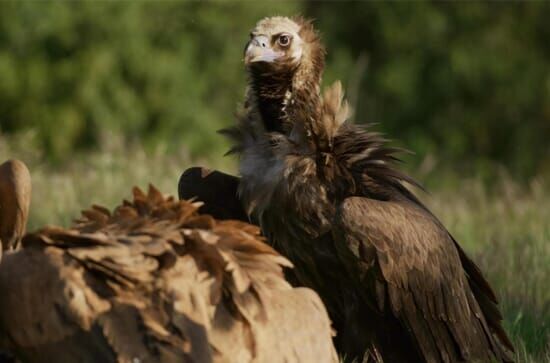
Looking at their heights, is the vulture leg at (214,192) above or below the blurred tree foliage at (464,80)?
above

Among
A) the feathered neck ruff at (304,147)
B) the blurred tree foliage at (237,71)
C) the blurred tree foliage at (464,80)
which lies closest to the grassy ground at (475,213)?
the feathered neck ruff at (304,147)

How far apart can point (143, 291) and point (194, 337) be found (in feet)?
0.69

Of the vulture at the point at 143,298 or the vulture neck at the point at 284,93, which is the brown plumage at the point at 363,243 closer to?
the vulture neck at the point at 284,93

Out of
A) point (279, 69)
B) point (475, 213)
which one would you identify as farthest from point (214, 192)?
point (475, 213)

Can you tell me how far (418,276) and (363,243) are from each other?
0.37 meters

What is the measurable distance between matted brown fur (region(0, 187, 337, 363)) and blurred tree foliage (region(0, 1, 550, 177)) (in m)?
8.30

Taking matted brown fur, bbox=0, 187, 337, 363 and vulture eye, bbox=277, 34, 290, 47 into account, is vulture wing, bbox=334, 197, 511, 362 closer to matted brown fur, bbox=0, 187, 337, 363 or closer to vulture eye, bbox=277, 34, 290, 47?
vulture eye, bbox=277, 34, 290, 47

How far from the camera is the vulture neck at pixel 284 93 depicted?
618cm

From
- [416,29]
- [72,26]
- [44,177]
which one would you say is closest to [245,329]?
[44,177]

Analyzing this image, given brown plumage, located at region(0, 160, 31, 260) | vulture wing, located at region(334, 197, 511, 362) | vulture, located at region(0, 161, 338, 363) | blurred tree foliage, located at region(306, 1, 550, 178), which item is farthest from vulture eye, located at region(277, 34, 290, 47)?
blurred tree foliage, located at region(306, 1, 550, 178)

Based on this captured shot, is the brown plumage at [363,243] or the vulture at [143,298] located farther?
the brown plumage at [363,243]

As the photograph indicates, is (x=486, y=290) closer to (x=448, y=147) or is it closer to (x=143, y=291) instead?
(x=143, y=291)

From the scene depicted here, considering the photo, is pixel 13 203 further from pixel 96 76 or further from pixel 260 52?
pixel 96 76

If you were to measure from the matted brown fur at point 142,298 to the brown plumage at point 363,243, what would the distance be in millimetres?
1496
